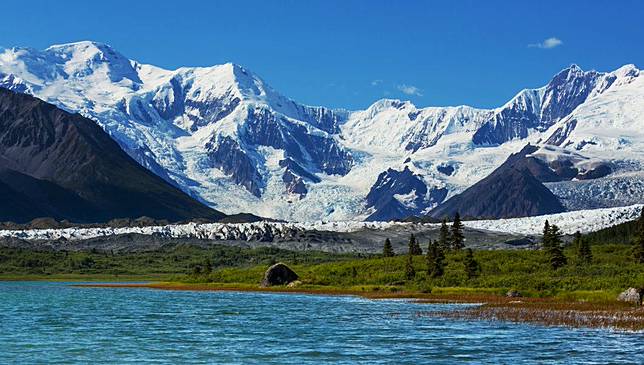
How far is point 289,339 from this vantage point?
72.4 metres

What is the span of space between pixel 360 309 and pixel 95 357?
2006 inches

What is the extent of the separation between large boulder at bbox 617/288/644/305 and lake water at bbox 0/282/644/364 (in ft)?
66.5

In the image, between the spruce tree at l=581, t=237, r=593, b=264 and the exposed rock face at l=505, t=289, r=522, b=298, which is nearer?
the exposed rock face at l=505, t=289, r=522, b=298

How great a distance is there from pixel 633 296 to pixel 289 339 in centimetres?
4538

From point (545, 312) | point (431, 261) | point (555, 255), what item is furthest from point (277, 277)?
point (545, 312)

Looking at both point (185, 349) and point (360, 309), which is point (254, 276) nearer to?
point (360, 309)

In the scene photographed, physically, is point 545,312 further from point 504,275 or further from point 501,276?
point 504,275

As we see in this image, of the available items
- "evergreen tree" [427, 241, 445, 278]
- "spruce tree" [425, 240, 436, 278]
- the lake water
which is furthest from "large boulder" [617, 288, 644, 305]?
"spruce tree" [425, 240, 436, 278]

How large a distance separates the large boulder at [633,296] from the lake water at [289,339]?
2027cm

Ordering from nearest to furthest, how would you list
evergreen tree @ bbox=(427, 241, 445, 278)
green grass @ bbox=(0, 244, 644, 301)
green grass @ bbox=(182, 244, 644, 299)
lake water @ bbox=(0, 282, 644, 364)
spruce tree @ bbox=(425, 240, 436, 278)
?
lake water @ bbox=(0, 282, 644, 364)
green grass @ bbox=(0, 244, 644, 301)
green grass @ bbox=(182, 244, 644, 299)
evergreen tree @ bbox=(427, 241, 445, 278)
spruce tree @ bbox=(425, 240, 436, 278)

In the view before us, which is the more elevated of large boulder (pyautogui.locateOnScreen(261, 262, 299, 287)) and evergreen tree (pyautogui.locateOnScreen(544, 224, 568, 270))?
evergreen tree (pyautogui.locateOnScreen(544, 224, 568, 270))

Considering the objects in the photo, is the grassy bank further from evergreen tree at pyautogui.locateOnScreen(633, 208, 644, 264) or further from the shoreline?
evergreen tree at pyautogui.locateOnScreen(633, 208, 644, 264)

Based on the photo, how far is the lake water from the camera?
2362 inches

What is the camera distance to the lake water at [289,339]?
197ft
